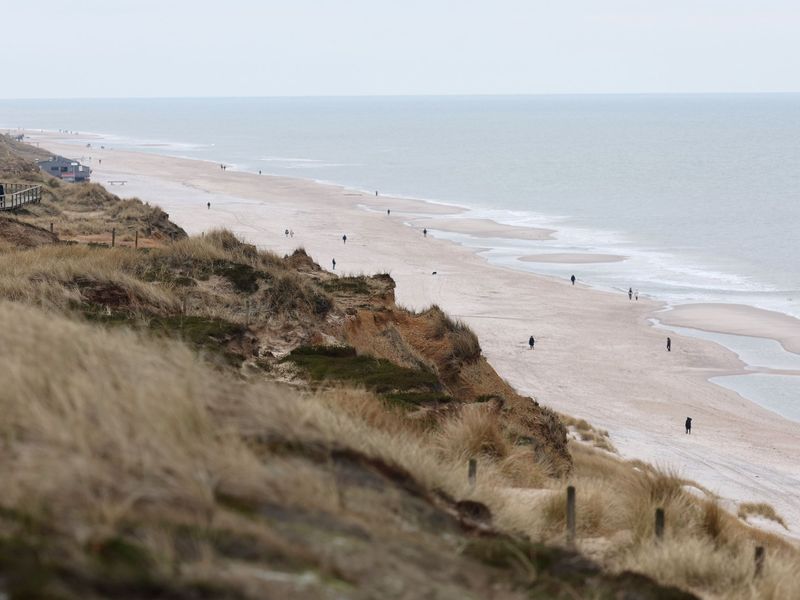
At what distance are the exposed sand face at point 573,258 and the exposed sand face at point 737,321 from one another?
12.5 meters

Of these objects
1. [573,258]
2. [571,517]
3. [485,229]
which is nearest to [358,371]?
[571,517]

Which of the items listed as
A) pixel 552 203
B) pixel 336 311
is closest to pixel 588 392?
pixel 336 311

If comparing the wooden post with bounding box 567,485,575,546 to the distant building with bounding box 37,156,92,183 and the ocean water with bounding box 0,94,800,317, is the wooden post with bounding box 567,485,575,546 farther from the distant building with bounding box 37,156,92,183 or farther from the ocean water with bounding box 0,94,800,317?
the distant building with bounding box 37,156,92,183

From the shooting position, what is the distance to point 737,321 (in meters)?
41.5

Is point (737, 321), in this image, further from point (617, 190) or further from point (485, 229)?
point (617, 190)

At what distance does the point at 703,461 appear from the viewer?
968 inches

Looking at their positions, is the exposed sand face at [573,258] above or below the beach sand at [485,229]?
below

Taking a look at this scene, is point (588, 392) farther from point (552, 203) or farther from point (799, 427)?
point (552, 203)

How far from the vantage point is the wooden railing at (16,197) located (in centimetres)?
3692

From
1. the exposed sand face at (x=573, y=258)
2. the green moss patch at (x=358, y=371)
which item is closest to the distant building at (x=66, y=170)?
the exposed sand face at (x=573, y=258)

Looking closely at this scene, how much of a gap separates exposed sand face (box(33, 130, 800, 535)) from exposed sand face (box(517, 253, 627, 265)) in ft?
13.0

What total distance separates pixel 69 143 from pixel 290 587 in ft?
556

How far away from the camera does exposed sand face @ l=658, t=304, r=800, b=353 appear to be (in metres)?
39.2

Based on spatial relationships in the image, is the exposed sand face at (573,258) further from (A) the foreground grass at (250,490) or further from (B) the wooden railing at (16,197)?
(A) the foreground grass at (250,490)
